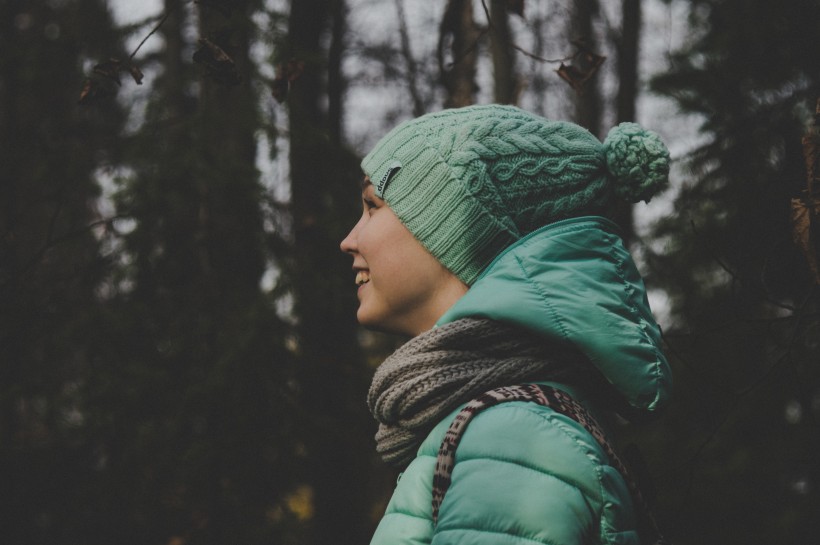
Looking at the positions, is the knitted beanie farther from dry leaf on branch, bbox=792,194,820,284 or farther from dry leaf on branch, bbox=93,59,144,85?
dry leaf on branch, bbox=93,59,144,85

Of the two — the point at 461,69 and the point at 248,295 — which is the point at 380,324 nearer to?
the point at 248,295

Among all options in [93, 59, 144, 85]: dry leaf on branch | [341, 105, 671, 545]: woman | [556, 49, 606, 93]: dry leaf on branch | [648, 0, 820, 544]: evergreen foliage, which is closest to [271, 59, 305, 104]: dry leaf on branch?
[93, 59, 144, 85]: dry leaf on branch

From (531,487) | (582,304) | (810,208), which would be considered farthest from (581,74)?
(531,487)

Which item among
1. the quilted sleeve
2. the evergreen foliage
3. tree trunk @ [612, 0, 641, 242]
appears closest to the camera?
the quilted sleeve

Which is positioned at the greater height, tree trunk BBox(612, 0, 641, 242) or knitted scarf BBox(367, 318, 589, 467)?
tree trunk BBox(612, 0, 641, 242)

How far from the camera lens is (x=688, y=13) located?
5805mm

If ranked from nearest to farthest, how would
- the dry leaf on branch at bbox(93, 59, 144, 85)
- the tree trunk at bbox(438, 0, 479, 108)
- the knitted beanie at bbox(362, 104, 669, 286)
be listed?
the knitted beanie at bbox(362, 104, 669, 286) < the dry leaf on branch at bbox(93, 59, 144, 85) < the tree trunk at bbox(438, 0, 479, 108)

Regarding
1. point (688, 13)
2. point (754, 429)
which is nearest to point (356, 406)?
point (754, 429)

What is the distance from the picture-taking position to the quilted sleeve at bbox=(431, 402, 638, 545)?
4.82 feet

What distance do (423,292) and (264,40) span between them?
2.50 m

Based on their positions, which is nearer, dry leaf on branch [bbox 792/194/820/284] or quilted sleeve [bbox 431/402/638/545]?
quilted sleeve [bbox 431/402/638/545]

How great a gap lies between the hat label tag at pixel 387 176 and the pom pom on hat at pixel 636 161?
596 mm

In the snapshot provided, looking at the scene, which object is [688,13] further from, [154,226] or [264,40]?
[154,226]

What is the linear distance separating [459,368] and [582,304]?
33 cm
